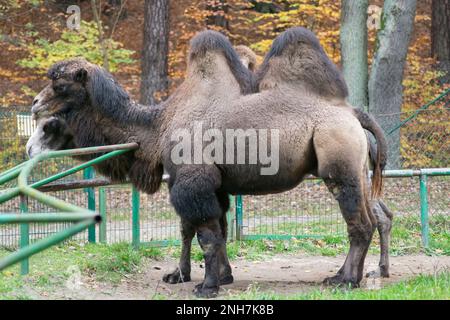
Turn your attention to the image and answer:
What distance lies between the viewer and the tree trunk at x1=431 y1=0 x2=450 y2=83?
812 inches

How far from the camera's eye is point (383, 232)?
840cm

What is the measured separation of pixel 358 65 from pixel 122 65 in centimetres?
861

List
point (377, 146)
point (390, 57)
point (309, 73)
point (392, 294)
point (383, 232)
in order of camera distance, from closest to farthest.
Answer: point (392, 294) → point (309, 73) → point (377, 146) → point (383, 232) → point (390, 57)

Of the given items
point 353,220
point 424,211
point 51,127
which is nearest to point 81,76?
point 51,127

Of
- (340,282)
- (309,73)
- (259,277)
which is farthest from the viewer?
(259,277)

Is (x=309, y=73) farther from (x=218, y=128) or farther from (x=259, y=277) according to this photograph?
(x=259, y=277)

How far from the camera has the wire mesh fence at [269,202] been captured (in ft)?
34.1

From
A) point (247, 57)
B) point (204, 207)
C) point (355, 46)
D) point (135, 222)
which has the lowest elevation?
point (135, 222)

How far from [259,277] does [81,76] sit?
9.43 feet

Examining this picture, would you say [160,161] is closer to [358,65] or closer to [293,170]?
[293,170]

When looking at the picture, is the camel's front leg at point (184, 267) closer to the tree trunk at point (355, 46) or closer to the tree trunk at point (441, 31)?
the tree trunk at point (355, 46)

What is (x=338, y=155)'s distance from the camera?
6.96m

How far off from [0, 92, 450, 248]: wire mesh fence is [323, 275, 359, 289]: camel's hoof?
287cm

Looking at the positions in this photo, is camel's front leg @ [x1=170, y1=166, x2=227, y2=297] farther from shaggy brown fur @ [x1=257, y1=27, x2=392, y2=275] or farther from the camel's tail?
the camel's tail
